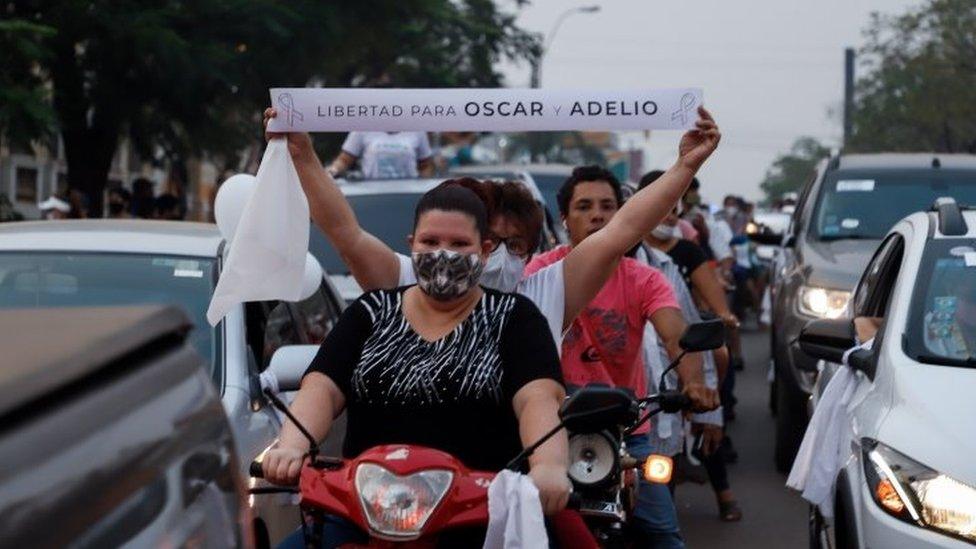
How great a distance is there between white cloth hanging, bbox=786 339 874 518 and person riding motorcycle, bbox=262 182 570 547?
212 cm

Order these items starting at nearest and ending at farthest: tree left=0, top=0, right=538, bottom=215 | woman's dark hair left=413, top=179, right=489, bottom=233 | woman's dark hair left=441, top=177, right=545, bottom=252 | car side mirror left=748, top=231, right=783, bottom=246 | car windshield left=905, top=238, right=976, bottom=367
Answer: woman's dark hair left=413, top=179, right=489, bottom=233
woman's dark hair left=441, top=177, right=545, bottom=252
car windshield left=905, top=238, right=976, bottom=367
car side mirror left=748, top=231, right=783, bottom=246
tree left=0, top=0, right=538, bottom=215

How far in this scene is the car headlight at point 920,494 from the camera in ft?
18.4

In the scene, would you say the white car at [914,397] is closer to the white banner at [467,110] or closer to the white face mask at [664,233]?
the white banner at [467,110]

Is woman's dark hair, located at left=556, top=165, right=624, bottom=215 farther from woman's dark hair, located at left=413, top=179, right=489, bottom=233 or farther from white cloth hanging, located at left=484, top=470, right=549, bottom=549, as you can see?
white cloth hanging, located at left=484, top=470, right=549, bottom=549

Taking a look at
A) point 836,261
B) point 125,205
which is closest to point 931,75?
point 125,205

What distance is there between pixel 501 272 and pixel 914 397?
4.37 ft

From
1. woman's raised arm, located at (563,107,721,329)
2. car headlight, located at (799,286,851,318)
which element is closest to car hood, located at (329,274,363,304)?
car headlight, located at (799,286,851,318)

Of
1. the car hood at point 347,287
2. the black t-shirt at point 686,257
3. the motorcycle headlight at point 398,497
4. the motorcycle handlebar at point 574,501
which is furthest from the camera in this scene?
the car hood at point 347,287

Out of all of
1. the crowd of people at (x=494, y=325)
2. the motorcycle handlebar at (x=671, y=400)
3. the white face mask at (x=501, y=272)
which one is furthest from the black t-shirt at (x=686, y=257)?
the motorcycle handlebar at (x=671, y=400)

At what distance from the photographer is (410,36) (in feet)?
85.7

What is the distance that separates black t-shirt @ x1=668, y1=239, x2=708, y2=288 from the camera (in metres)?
10.5

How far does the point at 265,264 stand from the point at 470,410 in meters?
1.10

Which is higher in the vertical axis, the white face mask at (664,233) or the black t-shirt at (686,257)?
the white face mask at (664,233)

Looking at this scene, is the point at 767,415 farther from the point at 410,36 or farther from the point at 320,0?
the point at 410,36
